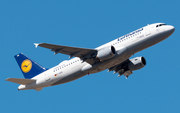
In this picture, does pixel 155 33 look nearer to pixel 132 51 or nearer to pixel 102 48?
pixel 132 51

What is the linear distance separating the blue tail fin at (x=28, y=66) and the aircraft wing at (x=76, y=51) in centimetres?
813

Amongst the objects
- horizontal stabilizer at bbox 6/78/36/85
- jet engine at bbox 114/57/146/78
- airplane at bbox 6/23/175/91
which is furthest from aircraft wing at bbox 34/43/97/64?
horizontal stabilizer at bbox 6/78/36/85

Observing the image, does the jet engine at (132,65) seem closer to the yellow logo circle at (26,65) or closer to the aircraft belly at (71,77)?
the aircraft belly at (71,77)

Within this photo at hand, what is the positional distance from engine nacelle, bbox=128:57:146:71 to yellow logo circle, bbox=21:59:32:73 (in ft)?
51.1

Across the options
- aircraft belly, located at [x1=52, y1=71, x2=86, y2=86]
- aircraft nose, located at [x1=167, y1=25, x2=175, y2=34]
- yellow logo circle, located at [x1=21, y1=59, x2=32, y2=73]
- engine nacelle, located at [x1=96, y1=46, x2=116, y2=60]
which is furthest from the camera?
yellow logo circle, located at [x1=21, y1=59, x2=32, y2=73]

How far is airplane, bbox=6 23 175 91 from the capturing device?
38094 millimetres

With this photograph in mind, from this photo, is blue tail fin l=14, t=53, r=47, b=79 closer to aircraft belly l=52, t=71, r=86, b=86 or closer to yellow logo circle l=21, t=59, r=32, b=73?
yellow logo circle l=21, t=59, r=32, b=73

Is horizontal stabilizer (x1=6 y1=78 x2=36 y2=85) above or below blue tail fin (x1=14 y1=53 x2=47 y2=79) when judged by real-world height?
below

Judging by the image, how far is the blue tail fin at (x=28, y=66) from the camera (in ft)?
148

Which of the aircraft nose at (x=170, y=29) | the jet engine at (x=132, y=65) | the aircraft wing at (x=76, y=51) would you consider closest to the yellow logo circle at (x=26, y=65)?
the aircraft wing at (x=76, y=51)

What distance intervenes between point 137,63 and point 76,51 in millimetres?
11198

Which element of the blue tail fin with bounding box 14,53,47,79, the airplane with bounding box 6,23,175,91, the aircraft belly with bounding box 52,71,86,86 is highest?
the blue tail fin with bounding box 14,53,47,79

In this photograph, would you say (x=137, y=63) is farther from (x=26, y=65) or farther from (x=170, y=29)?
(x=26, y=65)

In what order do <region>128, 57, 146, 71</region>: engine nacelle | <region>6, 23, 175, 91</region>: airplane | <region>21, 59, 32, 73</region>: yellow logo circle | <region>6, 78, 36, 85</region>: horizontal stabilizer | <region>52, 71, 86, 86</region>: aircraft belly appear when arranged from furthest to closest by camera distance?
<region>21, 59, 32, 73</region>: yellow logo circle
<region>128, 57, 146, 71</region>: engine nacelle
<region>52, 71, 86, 86</region>: aircraft belly
<region>6, 78, 36, 85</region>: horizontal stabilizer
<region>6, 23, 175, 91</region>: airplane
